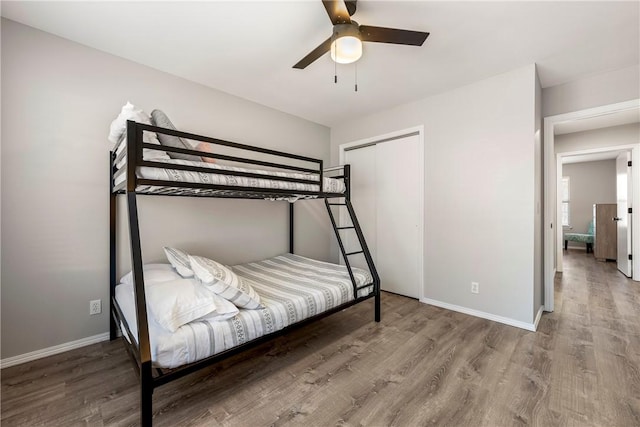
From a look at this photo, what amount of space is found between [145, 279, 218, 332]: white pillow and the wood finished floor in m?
0.53

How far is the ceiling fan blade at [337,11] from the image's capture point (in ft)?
5.06

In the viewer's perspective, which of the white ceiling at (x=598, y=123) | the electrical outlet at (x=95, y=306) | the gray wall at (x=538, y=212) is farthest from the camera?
the white ceiling at (x=598, y=123)

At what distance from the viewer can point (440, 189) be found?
302 cm

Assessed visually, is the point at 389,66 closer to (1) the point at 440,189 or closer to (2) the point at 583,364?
(1) the point at 440,189

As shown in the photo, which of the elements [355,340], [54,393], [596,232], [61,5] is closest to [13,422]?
[54,393]

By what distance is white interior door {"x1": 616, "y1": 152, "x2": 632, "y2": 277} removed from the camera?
4.05 m

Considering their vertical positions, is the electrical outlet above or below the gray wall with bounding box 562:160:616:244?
below

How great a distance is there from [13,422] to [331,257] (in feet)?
10.9

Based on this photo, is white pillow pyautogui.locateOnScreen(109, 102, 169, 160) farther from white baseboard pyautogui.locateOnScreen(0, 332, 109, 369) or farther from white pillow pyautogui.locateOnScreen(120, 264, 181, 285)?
white baseboard pyautogui.locateOnScreen(0, 332, 109, 369)

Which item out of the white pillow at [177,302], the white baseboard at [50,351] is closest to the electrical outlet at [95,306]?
the white baseboard at [50,351]

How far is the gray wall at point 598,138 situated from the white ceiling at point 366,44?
2.18 metres

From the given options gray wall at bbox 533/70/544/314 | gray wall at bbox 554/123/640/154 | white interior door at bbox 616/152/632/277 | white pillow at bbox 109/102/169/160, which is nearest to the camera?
white pillow at bbox 109/102/169/160

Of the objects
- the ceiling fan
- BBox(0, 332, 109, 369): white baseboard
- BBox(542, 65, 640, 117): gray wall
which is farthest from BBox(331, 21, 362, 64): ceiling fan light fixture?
BBox(0, 332, 109, 369): white baseboard

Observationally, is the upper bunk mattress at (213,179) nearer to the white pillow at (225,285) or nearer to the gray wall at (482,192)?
the white pillow at (225,285)
